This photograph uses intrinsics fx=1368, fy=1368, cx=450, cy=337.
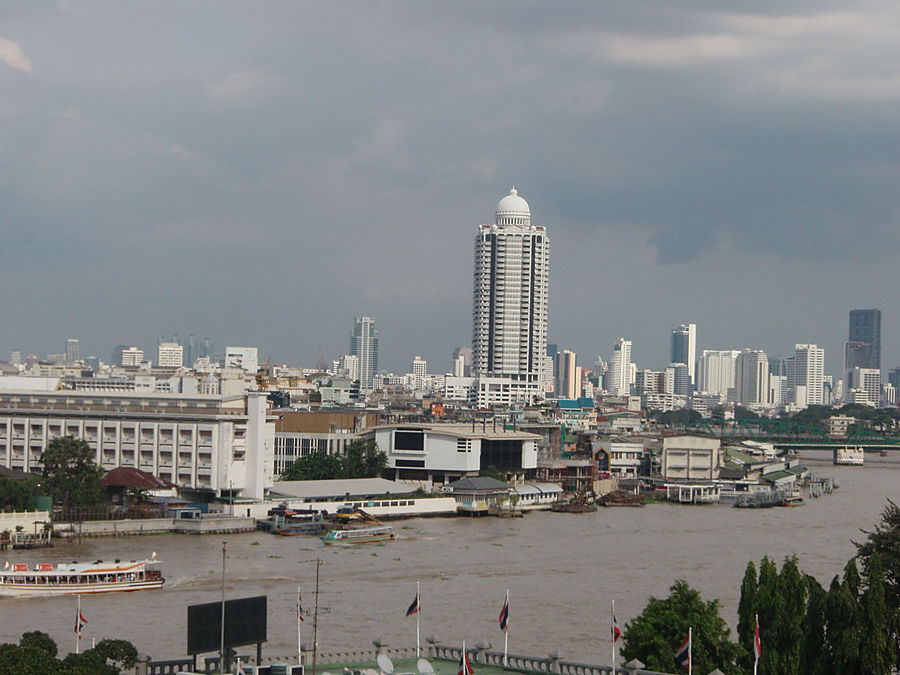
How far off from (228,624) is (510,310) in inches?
3418

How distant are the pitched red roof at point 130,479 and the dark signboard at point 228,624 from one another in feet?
74.4

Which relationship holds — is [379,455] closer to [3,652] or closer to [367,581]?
[367,581]

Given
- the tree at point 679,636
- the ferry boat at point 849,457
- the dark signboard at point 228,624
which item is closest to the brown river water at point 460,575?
the tree at point 679,636

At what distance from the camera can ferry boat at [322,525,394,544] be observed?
3172 cm

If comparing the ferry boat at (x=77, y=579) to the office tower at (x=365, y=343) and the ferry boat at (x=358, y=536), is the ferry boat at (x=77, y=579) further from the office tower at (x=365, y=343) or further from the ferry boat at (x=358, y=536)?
the office tower at (x=365, y=343)

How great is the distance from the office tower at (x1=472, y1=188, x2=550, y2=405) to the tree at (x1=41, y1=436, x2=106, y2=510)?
212 ft

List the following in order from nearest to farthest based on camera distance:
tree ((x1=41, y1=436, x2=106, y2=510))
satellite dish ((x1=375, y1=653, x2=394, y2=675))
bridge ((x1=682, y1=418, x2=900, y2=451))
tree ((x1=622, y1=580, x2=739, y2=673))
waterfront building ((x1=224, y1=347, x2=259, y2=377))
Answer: satellite dish ((x1=375, y1=653, x2=394, y2=675)) → tree ((x1=622, y1=580, x2=739, y2=673)) → tree ((x1=41, y1=436, x2=106, y2=510)) → bridge ((x1=682, y1=418, x2=900, y2=451)) → waterfront building ((x1=224, y1=347, x2=259, y2=377))

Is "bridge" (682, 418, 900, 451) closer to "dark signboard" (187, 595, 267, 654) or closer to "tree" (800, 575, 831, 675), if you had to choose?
"tree" (800, 575, 831, 675)

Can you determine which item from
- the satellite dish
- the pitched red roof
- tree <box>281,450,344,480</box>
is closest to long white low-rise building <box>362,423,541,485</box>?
tree <box>281,450,344,480</box>

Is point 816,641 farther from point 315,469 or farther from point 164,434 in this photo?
point 315,469

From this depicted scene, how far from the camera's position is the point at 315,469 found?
4241 cm

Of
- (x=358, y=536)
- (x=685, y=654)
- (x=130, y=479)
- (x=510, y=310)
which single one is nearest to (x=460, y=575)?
(x=358, y=536)

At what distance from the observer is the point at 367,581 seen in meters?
24.8

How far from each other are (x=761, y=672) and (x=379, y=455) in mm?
32493
